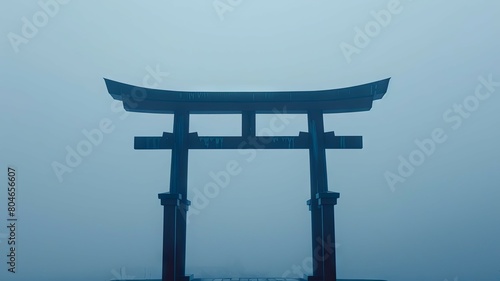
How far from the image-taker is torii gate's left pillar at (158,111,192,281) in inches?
198

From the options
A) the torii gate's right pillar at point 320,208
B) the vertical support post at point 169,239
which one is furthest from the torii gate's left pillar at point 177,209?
the torii gate's right pillar at point 320,208

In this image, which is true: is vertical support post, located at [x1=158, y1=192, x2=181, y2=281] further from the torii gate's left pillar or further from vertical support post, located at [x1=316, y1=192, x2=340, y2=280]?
vertical support post, located at [x1=316, y1=192, x2=340, y2=280]

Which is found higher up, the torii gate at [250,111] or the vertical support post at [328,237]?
the torii gate at [250,111]

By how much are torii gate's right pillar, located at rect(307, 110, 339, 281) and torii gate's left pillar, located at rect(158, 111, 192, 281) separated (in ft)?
5.88

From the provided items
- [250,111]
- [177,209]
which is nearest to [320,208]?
[250,111]

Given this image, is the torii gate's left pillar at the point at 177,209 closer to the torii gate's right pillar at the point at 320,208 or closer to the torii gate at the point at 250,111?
the torii gate at the point at 250,111

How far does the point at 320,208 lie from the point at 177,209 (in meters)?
1.99

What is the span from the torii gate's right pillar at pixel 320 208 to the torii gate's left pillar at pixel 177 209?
179 centimetres

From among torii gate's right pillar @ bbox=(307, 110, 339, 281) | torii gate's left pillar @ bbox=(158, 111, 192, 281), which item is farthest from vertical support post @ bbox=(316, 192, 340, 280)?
torii gate's left pillar @ bbox=(158, 111, 192, 281)

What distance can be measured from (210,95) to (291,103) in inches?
46.9

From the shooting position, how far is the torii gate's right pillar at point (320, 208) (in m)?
5.03

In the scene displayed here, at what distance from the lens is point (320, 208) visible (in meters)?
5.72

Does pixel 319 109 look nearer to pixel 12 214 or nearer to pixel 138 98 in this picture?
pixel 138 98

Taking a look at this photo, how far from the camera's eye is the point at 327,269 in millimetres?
5004
